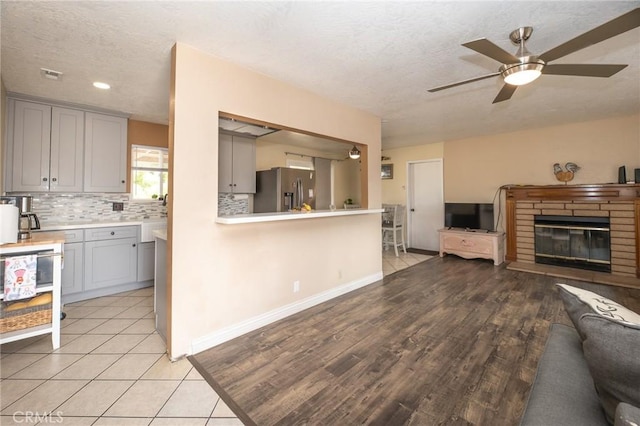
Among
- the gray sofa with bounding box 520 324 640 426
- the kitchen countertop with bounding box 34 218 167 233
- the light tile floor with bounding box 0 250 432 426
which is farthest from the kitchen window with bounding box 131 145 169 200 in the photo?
the gray sofa with bounding box 520 324 640 426

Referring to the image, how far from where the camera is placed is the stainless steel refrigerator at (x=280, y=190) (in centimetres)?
462

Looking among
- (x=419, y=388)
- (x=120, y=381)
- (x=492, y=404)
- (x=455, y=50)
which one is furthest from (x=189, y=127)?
(x=492, y=404)

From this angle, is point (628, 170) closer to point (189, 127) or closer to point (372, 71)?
point (372, 71)

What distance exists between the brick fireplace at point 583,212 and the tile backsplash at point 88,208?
617cm

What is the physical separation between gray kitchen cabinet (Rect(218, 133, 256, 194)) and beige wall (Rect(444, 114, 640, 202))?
4.18 meters

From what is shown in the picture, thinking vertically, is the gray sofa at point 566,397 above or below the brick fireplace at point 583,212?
below

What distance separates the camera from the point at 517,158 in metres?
5.04

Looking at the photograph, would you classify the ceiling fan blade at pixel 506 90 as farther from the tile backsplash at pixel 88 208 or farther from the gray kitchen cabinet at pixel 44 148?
the gray kitchen cabinet at pixel 44 148

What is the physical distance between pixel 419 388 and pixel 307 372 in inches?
30.2

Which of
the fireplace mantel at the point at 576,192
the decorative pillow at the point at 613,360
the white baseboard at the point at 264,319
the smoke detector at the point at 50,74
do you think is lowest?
the white baseboard at the point at 264,319

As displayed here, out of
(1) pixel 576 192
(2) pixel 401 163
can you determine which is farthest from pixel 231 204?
(1) pixel 576 192

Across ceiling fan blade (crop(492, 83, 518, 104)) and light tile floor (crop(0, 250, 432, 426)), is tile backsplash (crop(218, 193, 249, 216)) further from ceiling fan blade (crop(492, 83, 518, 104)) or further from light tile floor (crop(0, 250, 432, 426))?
ceiling fan blade (crop(492, 83, 518, 104))

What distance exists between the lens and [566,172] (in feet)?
14.8

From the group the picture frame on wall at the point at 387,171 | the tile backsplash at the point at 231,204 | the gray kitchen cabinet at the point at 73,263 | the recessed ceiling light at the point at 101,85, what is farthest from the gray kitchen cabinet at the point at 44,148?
the picture frame on wall at the point at 387,171
